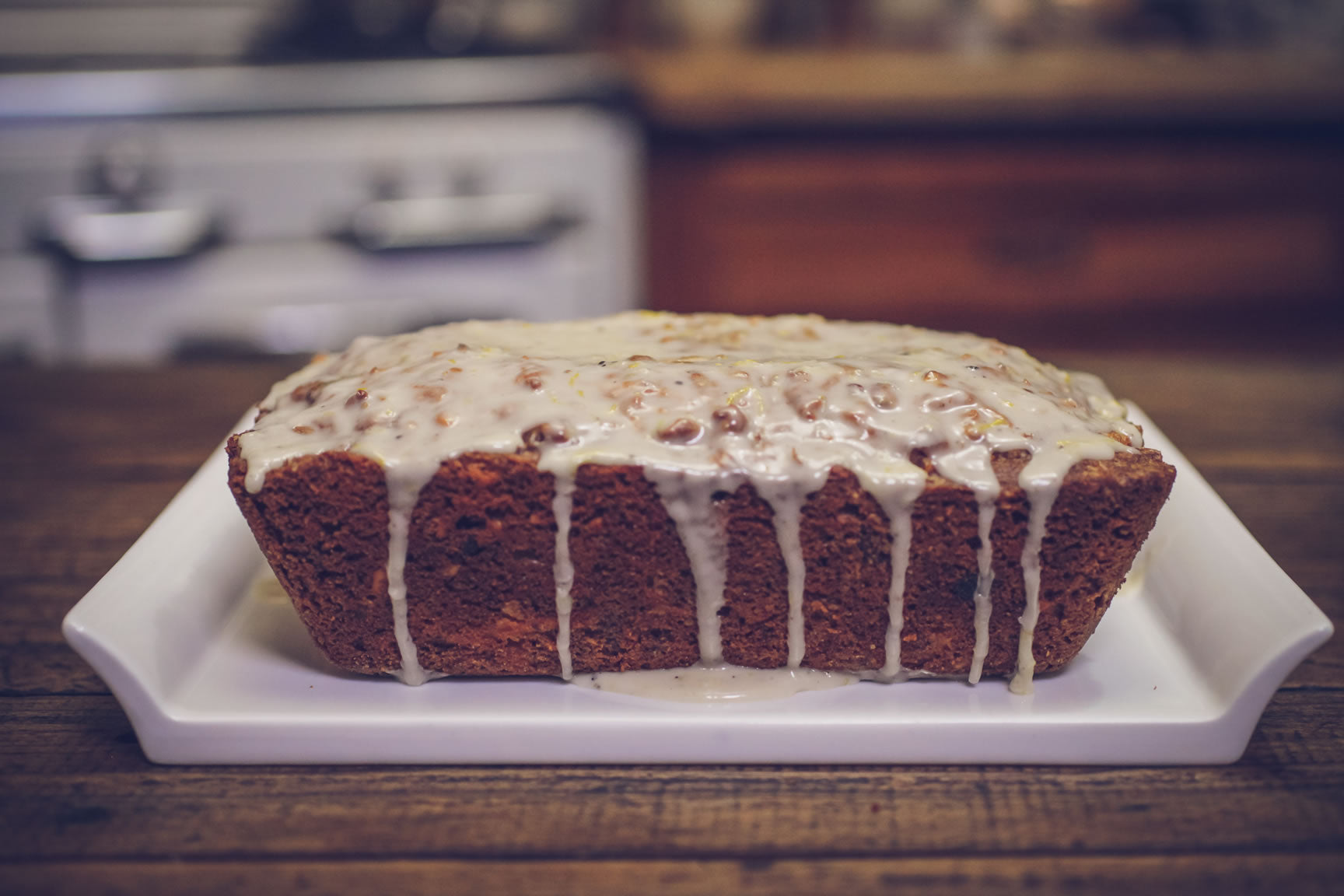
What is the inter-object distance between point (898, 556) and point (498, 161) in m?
1.85

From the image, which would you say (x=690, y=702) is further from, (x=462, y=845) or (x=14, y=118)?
(x=14, y=118)

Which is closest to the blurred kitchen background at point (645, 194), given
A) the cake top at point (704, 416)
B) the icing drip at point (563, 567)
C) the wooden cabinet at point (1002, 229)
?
the wooden cabinet at point (1002, 229)

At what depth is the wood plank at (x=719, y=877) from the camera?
81 centimetres

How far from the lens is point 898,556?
1.00 m

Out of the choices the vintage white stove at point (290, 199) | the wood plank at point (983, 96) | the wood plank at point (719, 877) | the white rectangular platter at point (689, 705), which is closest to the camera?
the wood plank at point (719, 877)

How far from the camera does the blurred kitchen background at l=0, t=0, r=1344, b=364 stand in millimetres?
2518

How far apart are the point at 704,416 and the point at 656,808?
335 millimetres

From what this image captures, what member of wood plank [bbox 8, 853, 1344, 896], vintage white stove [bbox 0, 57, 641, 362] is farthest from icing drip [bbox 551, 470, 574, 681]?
vintage white stove [bbox 0, 57, 641, 362]

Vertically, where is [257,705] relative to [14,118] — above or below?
below

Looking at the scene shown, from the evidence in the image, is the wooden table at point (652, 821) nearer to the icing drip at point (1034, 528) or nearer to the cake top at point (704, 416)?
the icing drip at point (1034, 528)

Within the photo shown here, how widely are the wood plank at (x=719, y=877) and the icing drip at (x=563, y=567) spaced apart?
23cm

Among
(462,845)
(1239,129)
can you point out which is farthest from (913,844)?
(1239,129)

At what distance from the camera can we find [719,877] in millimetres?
825

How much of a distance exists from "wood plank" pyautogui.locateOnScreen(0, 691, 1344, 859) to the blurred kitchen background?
1.77 metres
